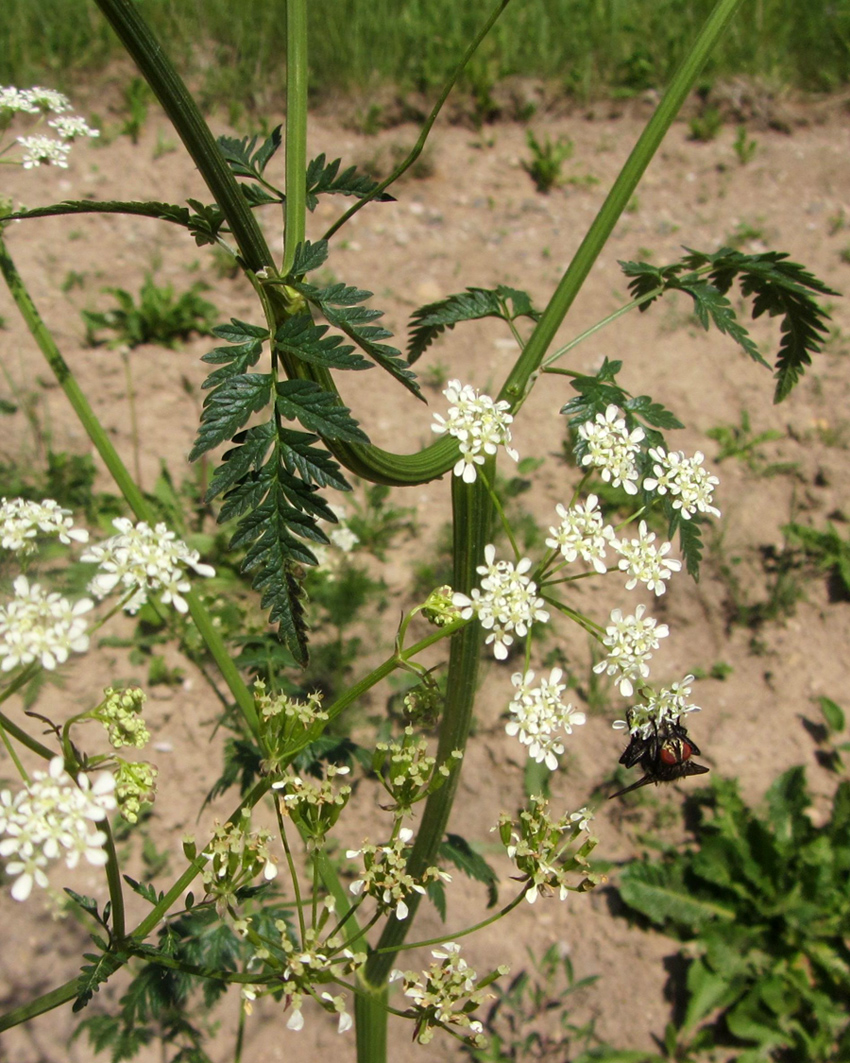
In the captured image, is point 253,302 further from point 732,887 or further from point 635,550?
point 635,550

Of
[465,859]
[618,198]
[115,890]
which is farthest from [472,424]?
[465,859]

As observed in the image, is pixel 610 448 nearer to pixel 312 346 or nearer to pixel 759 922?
pixel 312 346

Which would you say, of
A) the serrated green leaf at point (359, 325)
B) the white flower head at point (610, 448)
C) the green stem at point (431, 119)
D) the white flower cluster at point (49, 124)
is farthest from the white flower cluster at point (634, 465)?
the white flower cluster at point (49, 124)

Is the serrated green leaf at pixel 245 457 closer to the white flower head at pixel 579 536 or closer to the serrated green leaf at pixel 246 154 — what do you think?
the white flower head at pixel 579 536

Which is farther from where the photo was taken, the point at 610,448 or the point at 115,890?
the point at 610,448

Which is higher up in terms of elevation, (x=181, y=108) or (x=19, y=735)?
(x=181, y=108)

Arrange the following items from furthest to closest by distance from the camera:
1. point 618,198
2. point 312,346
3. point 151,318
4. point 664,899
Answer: point 151,318
point 664,899
point 618,198
point 312,346

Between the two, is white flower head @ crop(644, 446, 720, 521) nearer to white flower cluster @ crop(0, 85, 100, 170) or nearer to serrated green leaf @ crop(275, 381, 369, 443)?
serrated green leaf @ crop(275, 381, 369, 443)
